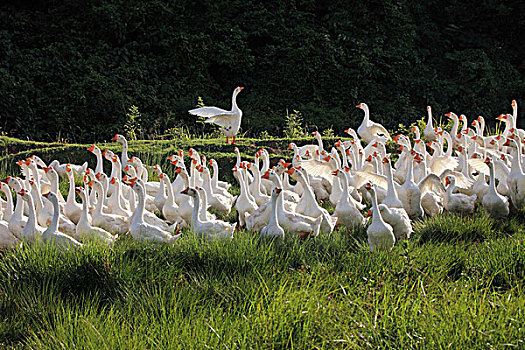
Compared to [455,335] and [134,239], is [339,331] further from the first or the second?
[134,239]

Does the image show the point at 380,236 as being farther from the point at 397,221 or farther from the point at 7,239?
the point at 7,239

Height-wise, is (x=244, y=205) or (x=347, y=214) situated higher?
(x=347, y=214)

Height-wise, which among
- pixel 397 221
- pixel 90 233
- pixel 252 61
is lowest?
pixel 90 233

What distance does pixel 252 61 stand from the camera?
14758 millimetres

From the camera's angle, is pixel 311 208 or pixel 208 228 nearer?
pixel 208 228

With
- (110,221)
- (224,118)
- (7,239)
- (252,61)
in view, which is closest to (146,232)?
(110,221)

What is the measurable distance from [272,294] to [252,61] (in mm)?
11825

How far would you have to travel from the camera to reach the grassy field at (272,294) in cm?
297

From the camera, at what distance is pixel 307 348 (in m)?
3.01

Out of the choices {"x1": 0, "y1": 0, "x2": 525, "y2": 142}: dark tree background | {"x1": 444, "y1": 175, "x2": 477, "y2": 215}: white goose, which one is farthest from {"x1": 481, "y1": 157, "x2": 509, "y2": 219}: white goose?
{"x1": 0, "y1": 0, "x2": 525, "y2": 142}: dark tree background

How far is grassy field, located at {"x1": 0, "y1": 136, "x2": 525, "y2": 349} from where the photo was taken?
297 cm

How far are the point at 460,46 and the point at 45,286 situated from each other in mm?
15859

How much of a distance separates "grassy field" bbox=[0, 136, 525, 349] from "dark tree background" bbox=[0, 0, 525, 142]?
8.79m

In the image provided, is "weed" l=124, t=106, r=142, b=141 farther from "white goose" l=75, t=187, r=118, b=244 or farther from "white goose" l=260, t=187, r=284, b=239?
"white goose" l=260, t=187, r=284, b=239
